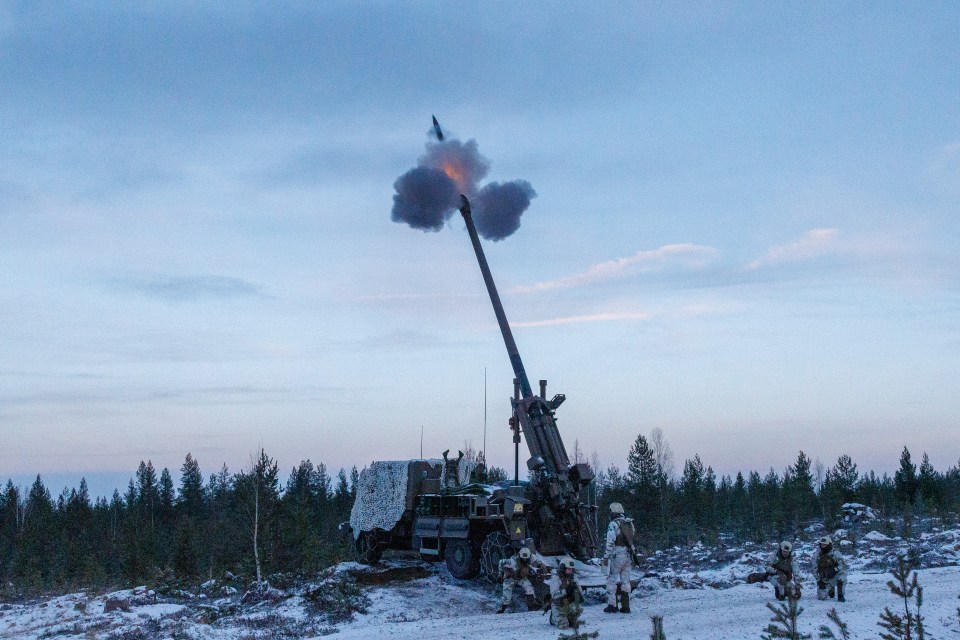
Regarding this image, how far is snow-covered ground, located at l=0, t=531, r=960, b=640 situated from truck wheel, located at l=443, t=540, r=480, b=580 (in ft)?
0.78

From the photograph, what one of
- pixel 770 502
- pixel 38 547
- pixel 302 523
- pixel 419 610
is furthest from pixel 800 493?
pixel 38 547

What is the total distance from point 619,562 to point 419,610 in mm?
3927

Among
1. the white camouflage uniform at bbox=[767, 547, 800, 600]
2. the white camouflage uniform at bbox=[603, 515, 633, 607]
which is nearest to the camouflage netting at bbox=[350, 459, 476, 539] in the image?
the white camouflage uniform at bbox=[603, 515, 633, 607]

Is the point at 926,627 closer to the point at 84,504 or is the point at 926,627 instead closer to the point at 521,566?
the point at 521,566

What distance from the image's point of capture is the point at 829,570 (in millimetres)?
16203

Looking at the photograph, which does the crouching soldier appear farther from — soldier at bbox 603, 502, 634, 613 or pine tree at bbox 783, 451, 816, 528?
pine tree at bbox 783, 451, 816, 528

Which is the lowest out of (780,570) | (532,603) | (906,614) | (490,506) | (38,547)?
(38,547)

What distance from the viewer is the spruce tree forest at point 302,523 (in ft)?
106

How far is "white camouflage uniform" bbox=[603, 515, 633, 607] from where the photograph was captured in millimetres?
15242

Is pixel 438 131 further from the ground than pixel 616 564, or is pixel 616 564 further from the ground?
pixel 438 131

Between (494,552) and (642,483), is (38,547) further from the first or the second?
(494,552)

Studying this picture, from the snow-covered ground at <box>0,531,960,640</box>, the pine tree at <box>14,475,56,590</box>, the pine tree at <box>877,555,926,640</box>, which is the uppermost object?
the pine tree at <box>877,555,926,640</box>

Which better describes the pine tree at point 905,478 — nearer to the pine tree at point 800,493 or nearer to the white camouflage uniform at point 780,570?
the pine tree at point 800,493

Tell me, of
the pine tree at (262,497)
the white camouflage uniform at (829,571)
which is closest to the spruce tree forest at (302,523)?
the pine tree at (262,497)
